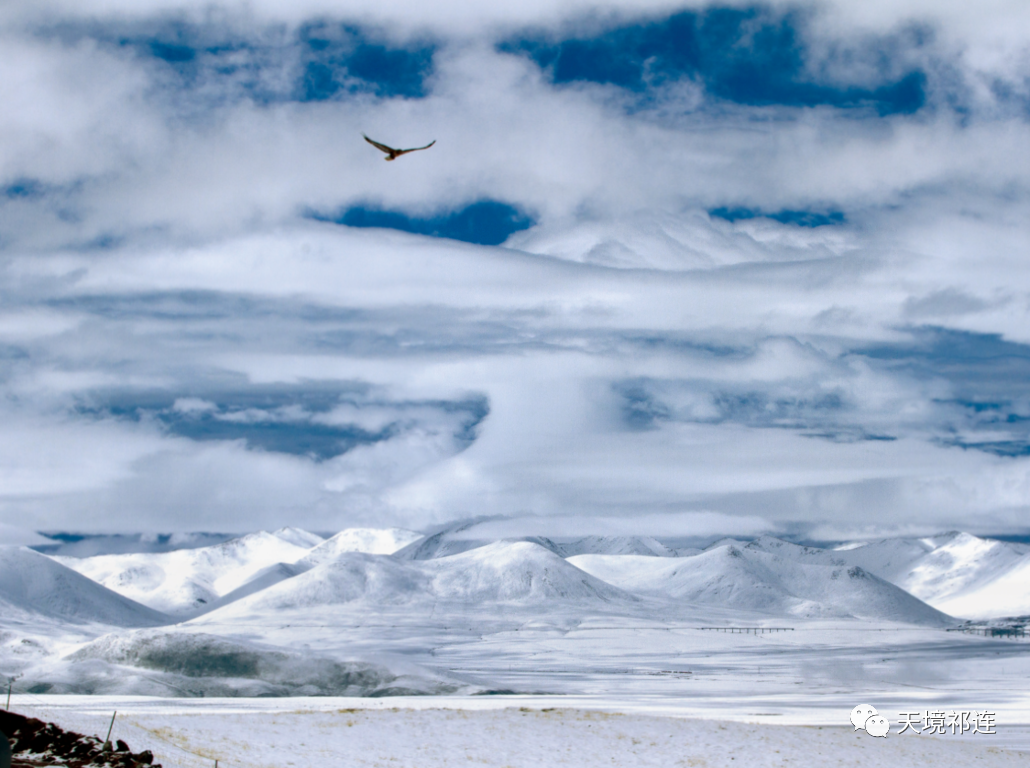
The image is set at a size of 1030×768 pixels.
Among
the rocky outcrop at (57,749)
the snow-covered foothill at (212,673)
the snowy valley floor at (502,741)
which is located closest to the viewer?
the rocky outcrop at (57,749)

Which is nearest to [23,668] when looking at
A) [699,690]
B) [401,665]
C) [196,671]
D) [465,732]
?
[196,671]

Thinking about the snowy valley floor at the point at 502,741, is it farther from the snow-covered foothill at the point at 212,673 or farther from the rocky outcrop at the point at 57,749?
the snow-covered foothill at the point at 212,673

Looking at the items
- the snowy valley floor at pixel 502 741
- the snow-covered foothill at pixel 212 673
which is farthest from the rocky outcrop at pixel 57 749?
the snow-covered foothill at pixel 212 673

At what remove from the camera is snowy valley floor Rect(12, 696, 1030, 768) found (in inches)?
1339

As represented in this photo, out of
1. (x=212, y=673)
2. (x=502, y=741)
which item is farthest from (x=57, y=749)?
(x=212, y=673)

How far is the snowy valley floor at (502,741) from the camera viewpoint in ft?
112

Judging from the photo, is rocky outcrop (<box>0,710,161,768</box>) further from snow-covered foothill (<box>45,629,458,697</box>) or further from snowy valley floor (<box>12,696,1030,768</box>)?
snow-covered foothill (<box>45,629,458,697</box>)

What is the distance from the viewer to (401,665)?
4906 inches

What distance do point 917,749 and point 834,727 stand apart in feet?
24.6

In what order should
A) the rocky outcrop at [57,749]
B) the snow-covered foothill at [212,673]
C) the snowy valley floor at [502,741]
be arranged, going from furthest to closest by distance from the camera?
the snow-covered foothill at [212,673] < the snowy valley floor at [502,741] < the rocky outcrop at [57,749]

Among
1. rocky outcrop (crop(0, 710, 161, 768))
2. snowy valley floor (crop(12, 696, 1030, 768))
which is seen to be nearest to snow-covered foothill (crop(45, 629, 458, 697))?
snowy valley floor (crop(12, 696, 1030, 768))

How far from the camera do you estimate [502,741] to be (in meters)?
39.2

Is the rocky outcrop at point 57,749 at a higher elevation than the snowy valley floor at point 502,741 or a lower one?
higher

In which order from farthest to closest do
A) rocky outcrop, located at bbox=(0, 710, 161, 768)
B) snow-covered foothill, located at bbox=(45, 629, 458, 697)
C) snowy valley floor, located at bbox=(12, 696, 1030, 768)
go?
snow-covered foothill, located at bbox=(45, 629, 458, 697) < snowy valley floor, located at bbox=(12, 696, 1030, 768) < rocky outcrop, located at bbox=(0, 710, 161, 768)
